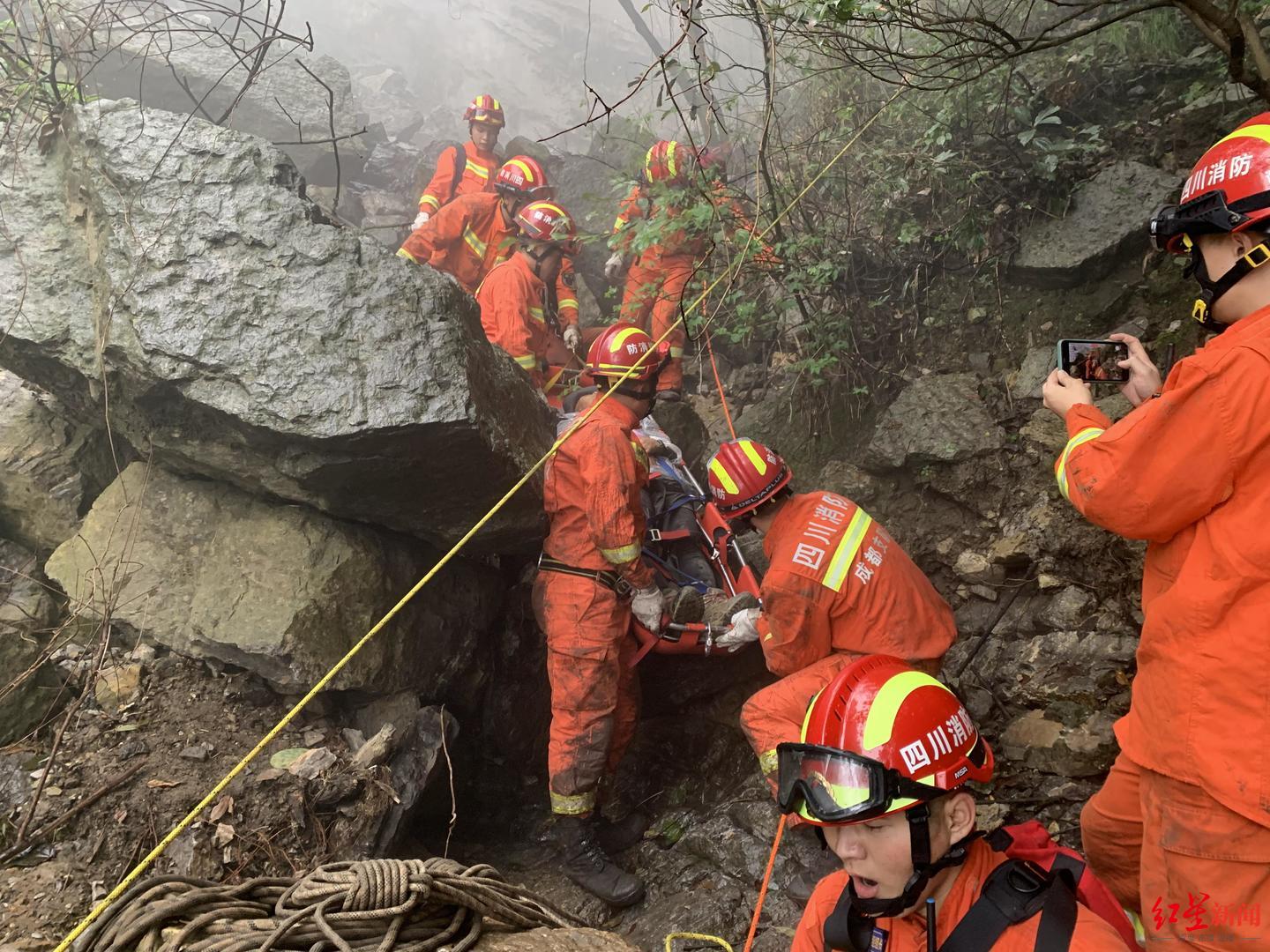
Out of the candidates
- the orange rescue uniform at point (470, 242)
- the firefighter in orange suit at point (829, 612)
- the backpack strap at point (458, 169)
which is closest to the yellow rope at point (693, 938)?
the firefighter in orange suit at point (829, 612)

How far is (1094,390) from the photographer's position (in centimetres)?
417

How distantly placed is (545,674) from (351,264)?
2.79m

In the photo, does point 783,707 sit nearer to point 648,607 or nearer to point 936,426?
point 648,607

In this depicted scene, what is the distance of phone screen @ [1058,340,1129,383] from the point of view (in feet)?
7.41

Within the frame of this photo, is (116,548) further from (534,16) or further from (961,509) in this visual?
(534,16)

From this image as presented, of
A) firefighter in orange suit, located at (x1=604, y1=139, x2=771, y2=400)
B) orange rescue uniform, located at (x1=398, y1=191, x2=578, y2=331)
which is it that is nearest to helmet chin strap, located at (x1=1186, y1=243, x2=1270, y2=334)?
firefighter in orange suit, located at (x1=604, y1=139, x2=771, y2=400)

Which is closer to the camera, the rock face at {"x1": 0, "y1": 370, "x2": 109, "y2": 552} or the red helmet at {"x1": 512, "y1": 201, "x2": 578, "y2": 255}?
the rock face at {"x1": 0, "y1": 370, "x2": 109, "y2": 552}

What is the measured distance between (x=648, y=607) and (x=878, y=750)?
260 cm

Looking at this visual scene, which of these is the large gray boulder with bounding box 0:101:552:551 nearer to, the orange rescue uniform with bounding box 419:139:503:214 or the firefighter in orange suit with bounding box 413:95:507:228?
the firefighter in orange suit with bounding box 413:95:507:228

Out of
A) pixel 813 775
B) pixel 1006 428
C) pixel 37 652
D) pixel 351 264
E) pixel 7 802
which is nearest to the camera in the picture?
pixel 813 775

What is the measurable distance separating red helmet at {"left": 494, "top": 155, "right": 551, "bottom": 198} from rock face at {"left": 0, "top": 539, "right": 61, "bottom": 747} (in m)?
5.17

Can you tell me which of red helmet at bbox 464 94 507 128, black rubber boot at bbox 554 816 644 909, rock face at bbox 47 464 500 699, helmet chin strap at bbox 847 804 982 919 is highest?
red helmet at bbox 464 94 507 128

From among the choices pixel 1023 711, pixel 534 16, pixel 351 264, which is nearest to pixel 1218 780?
pixel 1023 711

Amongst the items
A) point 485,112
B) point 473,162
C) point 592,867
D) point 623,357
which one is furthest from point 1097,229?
point 485,112
